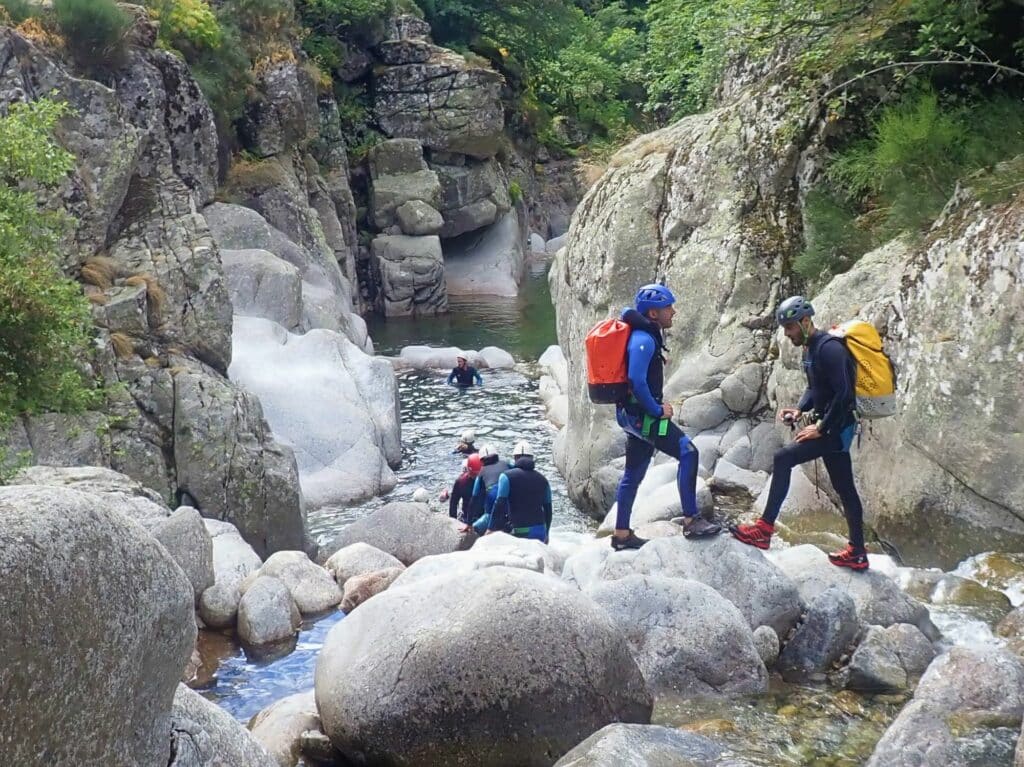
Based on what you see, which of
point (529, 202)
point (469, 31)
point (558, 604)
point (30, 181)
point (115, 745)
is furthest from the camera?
point (529, 202)

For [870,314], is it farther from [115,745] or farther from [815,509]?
[115,745]

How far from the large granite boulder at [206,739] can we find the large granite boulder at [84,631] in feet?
0.71

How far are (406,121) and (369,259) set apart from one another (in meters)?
5.60

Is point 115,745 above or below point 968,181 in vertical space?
below

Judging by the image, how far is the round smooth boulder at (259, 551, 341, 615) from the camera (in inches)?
456

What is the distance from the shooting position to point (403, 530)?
1426 centimetres

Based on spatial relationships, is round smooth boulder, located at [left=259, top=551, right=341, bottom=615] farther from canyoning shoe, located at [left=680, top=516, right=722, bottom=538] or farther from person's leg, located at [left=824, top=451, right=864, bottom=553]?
person's leg, located at [left=824, top=451, right=864, bottom=553]

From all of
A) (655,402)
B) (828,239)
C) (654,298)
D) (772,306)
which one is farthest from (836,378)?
(772,306)

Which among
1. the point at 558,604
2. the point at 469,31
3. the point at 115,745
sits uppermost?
the point at 469,31

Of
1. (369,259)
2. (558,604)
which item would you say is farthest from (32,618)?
(369,259)

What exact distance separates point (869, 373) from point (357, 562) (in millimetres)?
6502

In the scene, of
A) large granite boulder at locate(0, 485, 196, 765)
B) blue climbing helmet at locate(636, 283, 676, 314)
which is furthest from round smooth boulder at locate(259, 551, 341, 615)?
large granite boulder at locate(0, 485, 196, 765)

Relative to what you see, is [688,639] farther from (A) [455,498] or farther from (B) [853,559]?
(A) [455,498]

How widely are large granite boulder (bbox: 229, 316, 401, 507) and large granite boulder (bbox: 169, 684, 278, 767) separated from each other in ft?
46.1
